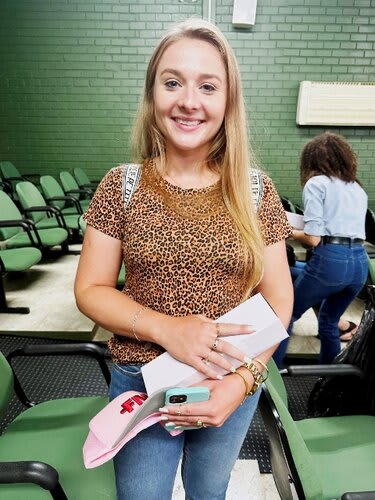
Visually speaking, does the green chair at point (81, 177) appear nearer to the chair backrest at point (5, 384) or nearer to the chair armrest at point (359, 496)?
the chair backrest at point (5, 384)

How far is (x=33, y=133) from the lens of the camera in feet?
19.5

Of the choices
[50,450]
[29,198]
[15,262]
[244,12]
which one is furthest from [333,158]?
[244,12]

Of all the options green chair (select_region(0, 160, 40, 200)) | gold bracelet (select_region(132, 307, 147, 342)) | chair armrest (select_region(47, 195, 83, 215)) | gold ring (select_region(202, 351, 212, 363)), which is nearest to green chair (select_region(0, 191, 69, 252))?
chair armrest (select_region(47, 195, 83, 215))

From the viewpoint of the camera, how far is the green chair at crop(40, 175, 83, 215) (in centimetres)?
454

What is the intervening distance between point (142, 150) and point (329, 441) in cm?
118

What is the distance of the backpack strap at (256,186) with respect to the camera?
0.90 m

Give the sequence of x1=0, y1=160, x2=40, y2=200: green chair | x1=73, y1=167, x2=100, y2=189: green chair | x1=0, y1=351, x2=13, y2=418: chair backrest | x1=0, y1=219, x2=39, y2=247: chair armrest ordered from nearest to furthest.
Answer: x1=0, y1=351, x2=13, y2=418: chair backrest
x1=0, y1=219, x2=39, y2=247: chair armrest
x1=0, y1=160, x2=40, y2=200: green chair
x1=73, y1=167, x2=100, y2=189: green chair

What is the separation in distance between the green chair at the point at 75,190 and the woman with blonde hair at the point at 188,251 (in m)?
→ 4.34

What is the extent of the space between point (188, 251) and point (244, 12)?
5.51 m

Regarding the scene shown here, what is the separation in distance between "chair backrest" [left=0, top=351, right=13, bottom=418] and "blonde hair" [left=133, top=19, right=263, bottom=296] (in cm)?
87

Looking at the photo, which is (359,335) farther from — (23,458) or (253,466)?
(23,458)

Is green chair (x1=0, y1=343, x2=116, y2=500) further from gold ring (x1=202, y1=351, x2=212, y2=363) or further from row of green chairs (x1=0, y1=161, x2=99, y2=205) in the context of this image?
row of green chairs (x1=0, y1=161, x2=99, y2=205)

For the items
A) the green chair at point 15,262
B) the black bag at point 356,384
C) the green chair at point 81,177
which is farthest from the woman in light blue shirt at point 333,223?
the green chair at point 81,177

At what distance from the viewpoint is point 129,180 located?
0.88 meters
